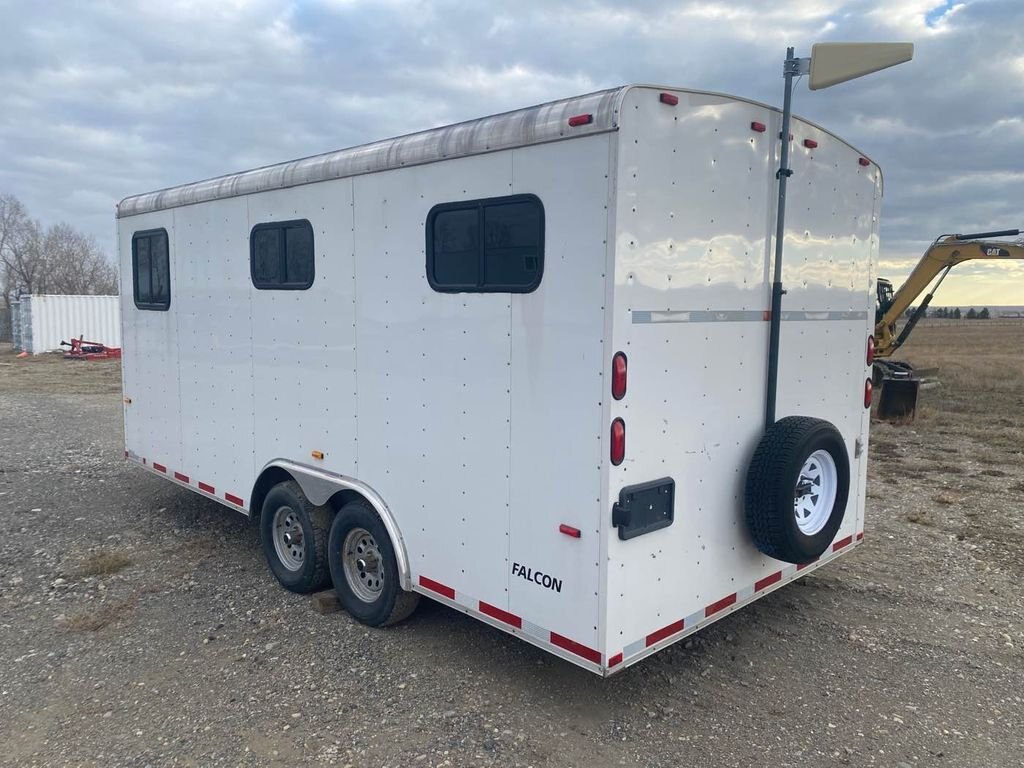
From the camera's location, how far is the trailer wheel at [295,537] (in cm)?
488

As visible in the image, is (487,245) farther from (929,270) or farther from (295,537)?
(929,270)

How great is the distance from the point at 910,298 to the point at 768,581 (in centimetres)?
1217

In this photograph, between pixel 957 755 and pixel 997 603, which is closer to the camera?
pixel 957 755

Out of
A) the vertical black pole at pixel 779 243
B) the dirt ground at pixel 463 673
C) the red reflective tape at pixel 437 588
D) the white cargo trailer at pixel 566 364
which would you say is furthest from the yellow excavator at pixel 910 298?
the red reflective tape at pixel 437 588

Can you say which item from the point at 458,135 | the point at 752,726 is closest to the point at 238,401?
the point at 458,135

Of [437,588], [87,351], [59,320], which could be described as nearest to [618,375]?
[437,588]

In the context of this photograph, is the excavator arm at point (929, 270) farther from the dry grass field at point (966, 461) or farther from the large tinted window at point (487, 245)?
the large tinted window at point (487, 245)

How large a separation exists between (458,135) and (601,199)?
0.97m

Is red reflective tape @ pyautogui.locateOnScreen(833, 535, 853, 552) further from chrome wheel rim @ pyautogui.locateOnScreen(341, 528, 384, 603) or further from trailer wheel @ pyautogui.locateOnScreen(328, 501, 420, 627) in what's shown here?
chrome wheel rim @ pyautogui.locateOnScreen(341, 528, 384, 603)

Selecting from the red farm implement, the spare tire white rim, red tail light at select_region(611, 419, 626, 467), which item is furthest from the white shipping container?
red tail light at select_region(611, 419, 626, 467)

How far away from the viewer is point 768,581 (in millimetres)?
4188

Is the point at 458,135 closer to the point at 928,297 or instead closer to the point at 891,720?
the point at 891,720

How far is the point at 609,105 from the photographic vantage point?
10.1 ft

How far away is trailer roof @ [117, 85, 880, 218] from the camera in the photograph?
124 inches
